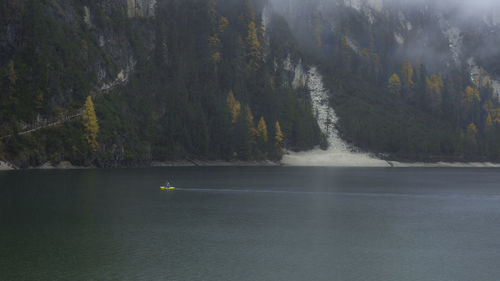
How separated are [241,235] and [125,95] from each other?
4605 inches

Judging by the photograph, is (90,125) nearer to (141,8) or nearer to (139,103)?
(139,103)

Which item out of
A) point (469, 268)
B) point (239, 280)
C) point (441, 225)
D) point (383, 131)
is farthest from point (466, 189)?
point (383, 131)

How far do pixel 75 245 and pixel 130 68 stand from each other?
5197 inches

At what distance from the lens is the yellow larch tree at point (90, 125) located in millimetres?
124794

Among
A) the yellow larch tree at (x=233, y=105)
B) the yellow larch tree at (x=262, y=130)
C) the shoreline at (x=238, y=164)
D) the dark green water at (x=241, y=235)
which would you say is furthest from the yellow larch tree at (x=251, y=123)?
the dark green water at (x=241, y=235)

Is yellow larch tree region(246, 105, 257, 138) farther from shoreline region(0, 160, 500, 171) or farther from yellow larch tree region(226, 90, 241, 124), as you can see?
shoreline region(0, 160, 500, 171)

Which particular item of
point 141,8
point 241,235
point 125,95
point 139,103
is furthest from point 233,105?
point 241,235

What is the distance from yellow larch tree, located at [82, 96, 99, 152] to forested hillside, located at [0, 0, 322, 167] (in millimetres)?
250

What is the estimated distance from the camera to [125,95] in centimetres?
15062

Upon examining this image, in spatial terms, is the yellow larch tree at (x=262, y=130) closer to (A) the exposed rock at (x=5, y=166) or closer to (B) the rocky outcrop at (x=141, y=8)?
(B) the rocky outcrop at (x=141, y=8)

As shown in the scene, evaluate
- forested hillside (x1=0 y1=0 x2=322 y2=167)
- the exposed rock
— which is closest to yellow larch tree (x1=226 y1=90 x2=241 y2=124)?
forested hillside (x1=0 y1=0 x2=322 y2=167)

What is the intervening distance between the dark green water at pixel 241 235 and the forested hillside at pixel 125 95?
55331 mm

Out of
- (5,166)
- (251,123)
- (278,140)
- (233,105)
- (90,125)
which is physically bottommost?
(5,166)

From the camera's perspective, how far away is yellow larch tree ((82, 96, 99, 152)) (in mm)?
124794
